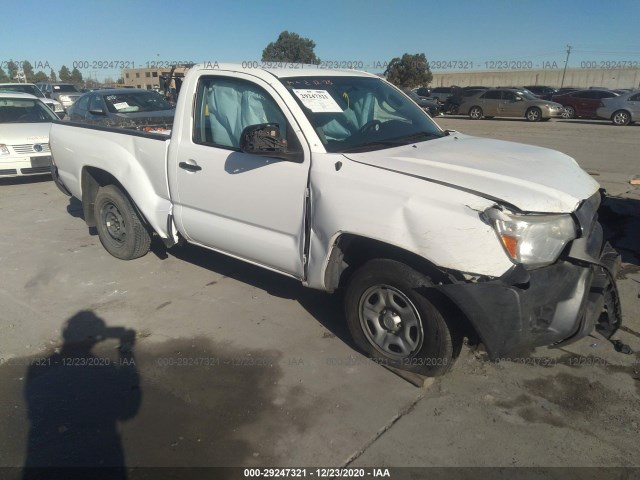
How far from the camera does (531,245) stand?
2705 millimetres

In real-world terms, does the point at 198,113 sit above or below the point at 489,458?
above

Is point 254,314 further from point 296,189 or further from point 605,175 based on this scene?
point 605,175

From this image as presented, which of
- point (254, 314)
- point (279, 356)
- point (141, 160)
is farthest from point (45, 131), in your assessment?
point (279, 356)

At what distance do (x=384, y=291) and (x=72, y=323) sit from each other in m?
2.77

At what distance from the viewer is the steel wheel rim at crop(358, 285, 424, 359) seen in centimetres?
317

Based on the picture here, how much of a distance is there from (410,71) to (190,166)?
51458mm

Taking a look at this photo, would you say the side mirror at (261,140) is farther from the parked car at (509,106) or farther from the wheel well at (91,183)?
the parked car at (509,106)

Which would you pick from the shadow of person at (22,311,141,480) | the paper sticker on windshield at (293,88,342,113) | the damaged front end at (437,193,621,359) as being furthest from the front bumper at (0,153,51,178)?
the damaged front end at (437,193,621,359)

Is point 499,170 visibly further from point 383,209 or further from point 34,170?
point 34,170

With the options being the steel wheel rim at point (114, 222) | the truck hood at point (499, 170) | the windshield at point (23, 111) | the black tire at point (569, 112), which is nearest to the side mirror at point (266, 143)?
the truck hood at point (499, 170)

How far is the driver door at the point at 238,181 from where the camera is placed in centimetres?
353

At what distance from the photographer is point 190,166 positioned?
4.15 meters

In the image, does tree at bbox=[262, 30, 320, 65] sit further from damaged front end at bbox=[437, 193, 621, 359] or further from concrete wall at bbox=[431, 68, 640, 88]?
damaged front end at bbox=[437, 193, 621, 359]

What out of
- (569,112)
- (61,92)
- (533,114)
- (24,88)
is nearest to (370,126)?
(24,88)
